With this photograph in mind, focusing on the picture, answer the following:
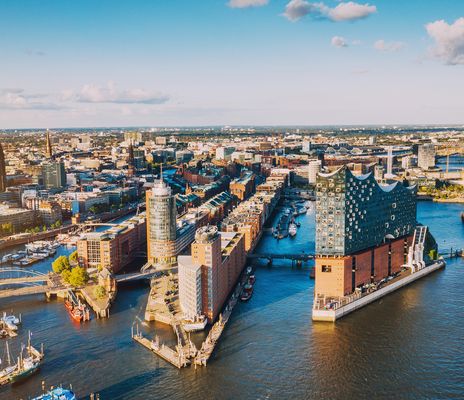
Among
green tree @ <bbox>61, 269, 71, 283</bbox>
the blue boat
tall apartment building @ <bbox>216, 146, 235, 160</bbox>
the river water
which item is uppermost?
tall apartment building @ <bbox>216, 146, 235, 160</bbox>

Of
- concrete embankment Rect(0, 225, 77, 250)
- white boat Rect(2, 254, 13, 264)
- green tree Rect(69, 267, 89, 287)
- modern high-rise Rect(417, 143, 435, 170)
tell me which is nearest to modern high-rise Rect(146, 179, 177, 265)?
green tree Rect(69, 267, 89, 287)

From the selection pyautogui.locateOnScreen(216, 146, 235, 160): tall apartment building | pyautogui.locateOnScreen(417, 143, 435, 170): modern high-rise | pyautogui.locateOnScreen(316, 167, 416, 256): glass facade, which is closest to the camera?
pyautogui.locateOnScreen(316, 167, 416, 256): glass facade

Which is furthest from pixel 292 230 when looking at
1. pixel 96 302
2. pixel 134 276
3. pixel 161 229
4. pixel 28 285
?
pixel 28 285

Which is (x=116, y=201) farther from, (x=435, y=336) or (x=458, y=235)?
(x=435, y=336)

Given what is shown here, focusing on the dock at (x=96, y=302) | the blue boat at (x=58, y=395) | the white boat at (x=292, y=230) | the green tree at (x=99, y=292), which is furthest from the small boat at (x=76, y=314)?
the white boat at (x=292, y=230)

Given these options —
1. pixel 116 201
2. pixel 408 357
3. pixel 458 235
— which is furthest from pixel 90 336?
pixel 116 201

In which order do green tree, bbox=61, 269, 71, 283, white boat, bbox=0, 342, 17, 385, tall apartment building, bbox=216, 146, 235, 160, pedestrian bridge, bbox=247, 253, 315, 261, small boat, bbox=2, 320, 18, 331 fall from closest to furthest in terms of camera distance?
white boat, bbox=0, 342, 17, 385 < small boat, bbox=2, 320, 18, 331 < green tree, bbox=61, 269, 71, 283 < pedestrian bridge, bbox=247, 253, 315, 261 < tall apartment building, bbox=216, 146, 235, 160

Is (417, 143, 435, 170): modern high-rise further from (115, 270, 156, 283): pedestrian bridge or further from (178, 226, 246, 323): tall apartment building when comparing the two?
(178, 226, 246, 323): tall apartment building
